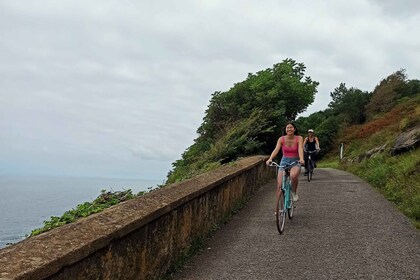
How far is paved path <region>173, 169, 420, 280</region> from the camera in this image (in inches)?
214

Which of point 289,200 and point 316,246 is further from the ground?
point 289,200

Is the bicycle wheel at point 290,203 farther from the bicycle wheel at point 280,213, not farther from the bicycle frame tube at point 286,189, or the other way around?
the bicycle wheel at point 280,213

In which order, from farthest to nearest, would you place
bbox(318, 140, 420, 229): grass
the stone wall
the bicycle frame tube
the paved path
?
bbox(318, 140, 420, 229): grass < the bicycle frame tube < the paved path < the stone wall

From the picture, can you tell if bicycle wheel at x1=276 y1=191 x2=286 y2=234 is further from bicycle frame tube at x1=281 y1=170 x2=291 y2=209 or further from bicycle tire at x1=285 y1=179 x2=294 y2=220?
bicycle tire at x1=285 y1=179 x2=294 y2=220

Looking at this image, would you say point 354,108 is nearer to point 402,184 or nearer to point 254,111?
point 254,111

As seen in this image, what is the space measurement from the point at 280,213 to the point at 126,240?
407 centimetres

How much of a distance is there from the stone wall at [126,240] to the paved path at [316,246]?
0.45m

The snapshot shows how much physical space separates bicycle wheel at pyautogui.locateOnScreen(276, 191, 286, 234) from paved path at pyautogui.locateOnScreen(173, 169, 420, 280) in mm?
145

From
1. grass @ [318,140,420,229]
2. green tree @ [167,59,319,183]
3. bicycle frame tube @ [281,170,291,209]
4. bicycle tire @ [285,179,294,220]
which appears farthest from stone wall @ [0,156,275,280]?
green tree @ [167,59,319,183]

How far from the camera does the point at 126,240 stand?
4227mm

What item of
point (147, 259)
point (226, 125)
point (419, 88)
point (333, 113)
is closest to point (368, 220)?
point (147, 259)

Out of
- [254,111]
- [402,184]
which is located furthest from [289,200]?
[254,111]

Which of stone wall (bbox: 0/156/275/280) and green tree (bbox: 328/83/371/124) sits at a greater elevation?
green tree (bbox: 328/83/371/124)

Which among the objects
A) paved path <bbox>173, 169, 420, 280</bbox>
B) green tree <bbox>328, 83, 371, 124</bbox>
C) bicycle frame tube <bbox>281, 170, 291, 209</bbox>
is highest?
green tree <bbox>328, 83, 371, 124</bbox>
